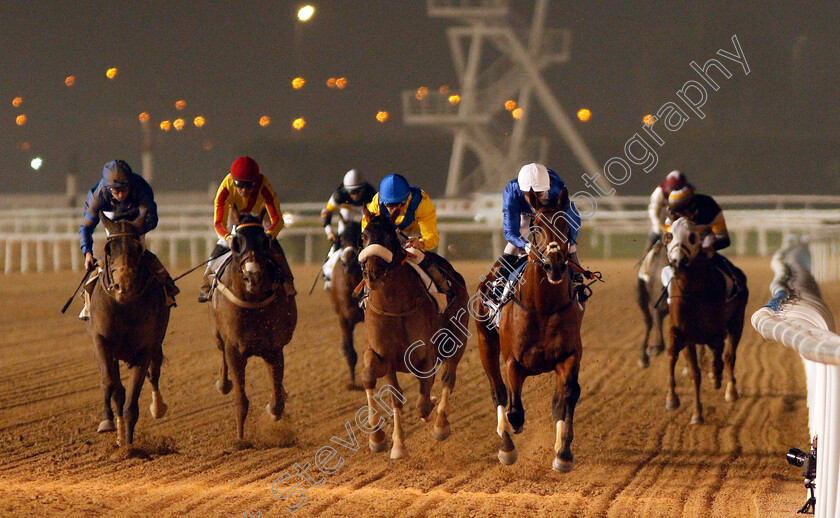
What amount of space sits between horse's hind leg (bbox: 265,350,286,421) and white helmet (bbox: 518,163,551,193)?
2.17 metres

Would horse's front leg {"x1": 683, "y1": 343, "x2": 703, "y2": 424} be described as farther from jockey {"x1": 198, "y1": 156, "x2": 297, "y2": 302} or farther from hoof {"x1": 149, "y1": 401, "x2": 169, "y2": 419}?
hoof {"x1": 149, "y1": 401, "x2": 169, "y2": 419}

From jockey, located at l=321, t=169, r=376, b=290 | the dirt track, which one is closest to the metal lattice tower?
the dirt track

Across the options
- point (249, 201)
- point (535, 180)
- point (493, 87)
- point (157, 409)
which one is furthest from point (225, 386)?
point (493, 87)

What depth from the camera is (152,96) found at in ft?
80.7

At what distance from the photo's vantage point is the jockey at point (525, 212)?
5477 millimetres

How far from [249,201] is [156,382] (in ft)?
4.80

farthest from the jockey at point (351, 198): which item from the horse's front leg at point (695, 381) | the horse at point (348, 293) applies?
the horse's front leg at point (695, 381)

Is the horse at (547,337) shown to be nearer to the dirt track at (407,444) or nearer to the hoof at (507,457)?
the hoof at (507,457)

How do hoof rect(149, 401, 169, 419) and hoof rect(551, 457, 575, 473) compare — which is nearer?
hoof rect(551, 457, 575, 473)

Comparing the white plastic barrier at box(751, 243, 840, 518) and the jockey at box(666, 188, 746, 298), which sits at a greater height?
the jockey at box(666, 188, 746, 298)

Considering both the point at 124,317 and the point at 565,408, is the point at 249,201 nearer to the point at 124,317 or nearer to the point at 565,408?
the point at 124,317

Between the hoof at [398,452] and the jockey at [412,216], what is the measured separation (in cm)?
97

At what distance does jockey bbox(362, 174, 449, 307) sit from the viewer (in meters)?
6.30

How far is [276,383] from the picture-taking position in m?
6.71
